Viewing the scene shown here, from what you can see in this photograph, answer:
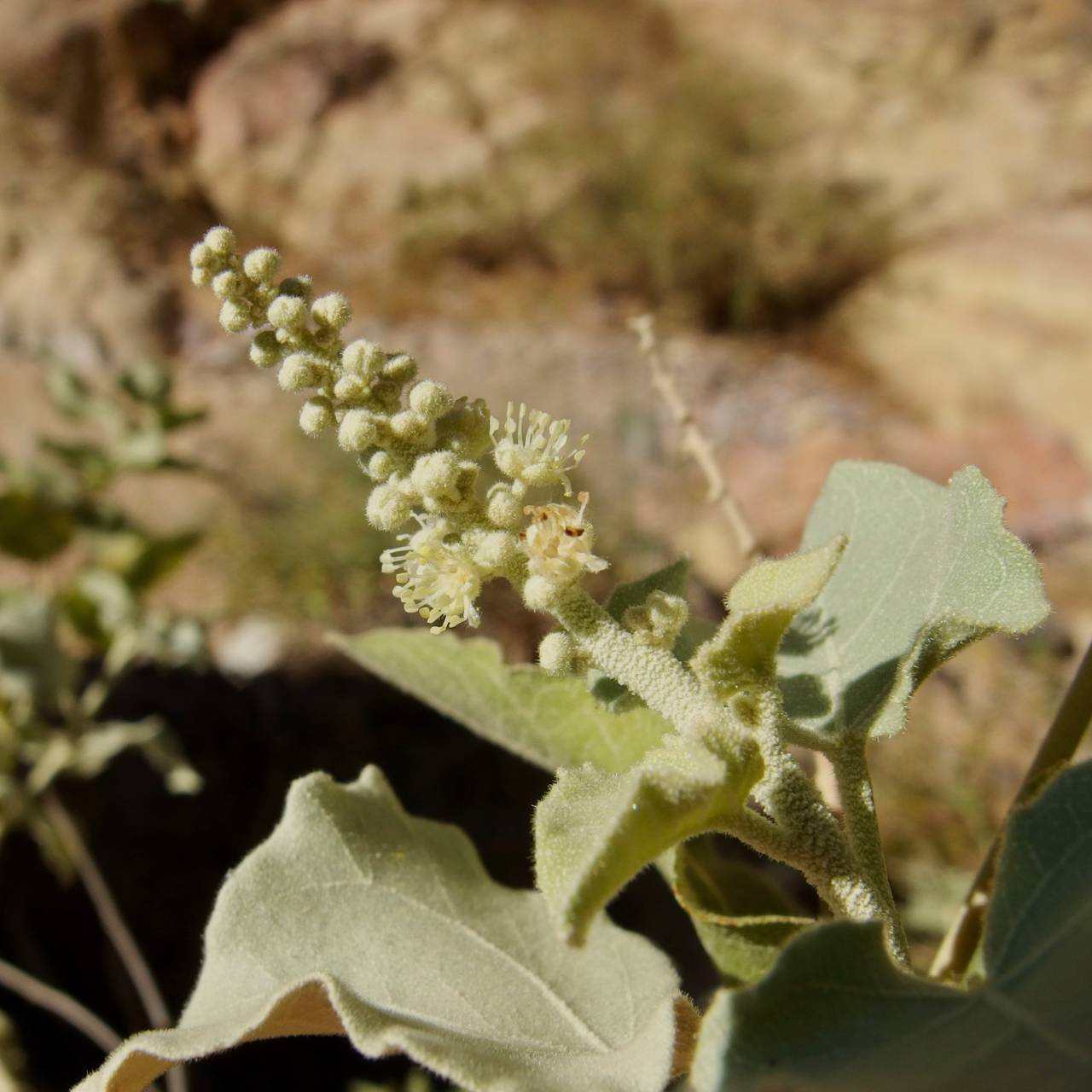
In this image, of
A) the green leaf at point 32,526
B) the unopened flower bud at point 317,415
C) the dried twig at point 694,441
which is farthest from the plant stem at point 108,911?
the unopened flower bud at point 317,415

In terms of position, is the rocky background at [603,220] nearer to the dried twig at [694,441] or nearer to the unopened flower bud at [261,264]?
the dried twig at [694,441]

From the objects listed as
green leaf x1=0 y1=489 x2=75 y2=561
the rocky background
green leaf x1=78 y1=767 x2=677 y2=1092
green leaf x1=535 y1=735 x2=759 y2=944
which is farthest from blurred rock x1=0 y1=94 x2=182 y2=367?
green leaf x1=535 y1=735 x2=759 y2=944

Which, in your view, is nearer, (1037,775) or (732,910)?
(1037,775)

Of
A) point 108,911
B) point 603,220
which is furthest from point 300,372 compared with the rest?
point 603,220

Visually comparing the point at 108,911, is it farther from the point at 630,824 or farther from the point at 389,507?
the point at 630,824

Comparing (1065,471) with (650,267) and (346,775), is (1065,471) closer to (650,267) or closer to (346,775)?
(650,267)

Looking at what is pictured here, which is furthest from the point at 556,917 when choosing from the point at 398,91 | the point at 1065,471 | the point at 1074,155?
the point at 398,91

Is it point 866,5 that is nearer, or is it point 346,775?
point 346,775
